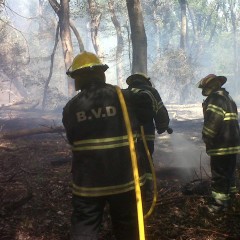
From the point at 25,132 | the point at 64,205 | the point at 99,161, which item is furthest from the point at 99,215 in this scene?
the point at 25,132

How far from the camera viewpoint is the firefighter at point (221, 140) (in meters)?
4.50

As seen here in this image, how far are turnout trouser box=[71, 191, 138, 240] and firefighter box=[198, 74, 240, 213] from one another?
2022 millimetres

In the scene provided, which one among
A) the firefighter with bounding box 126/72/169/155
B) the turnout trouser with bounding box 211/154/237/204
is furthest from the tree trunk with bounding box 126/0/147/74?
the turnout trouser with bounding box 211/154/237/204

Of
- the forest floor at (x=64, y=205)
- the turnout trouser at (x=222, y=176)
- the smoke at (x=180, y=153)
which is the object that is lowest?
the smoke at (x=180, y=153)

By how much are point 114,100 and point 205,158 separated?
628 centimetres

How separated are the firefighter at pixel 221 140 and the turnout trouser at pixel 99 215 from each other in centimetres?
202

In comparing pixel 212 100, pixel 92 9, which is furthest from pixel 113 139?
pixel 92 9

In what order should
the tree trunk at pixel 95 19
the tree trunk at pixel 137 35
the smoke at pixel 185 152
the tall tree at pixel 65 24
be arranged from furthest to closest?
the tree trunk at pixel 95 19 → the tall tree at pixel 65 24 → the tree trunk at pixel 137 35 → the smoke at pixel 185 152

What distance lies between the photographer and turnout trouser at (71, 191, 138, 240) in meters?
2.75

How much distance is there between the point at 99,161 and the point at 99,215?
20.1 inches

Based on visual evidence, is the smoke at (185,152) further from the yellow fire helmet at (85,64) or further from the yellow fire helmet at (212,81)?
the yellow fire helmet at (85,64)

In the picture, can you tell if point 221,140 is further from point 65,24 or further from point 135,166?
point 65,24

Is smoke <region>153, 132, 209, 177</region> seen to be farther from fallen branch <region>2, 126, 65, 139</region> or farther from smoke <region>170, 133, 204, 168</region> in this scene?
fallen branch <region>2, 126, 65, 139</region>

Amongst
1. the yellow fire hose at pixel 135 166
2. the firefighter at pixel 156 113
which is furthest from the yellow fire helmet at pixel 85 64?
the firefighter at pixel 156 113
